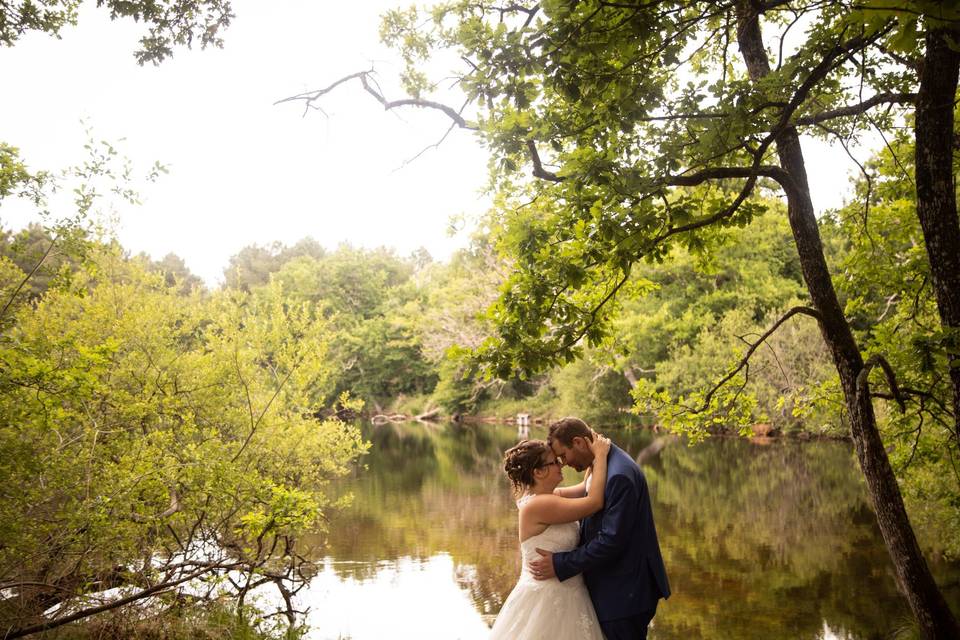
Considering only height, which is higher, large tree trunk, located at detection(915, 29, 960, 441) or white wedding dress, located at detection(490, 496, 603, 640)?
large tree trunk, located at detection(915, 29, 960, 441)

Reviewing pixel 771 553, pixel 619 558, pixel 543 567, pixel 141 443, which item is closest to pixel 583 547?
pixel 619 558

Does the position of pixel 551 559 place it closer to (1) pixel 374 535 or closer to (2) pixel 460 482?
(1) pixel 374 535

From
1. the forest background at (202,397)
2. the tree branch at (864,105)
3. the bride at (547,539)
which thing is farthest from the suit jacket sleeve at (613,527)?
the tree branch at (864,105)

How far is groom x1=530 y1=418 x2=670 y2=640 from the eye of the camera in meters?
3.92

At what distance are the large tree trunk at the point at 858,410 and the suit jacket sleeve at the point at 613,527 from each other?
285 centimetres

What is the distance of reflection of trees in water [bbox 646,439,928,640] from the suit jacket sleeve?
5.62m

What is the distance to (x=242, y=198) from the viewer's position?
11056 cm

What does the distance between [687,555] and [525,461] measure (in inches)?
361

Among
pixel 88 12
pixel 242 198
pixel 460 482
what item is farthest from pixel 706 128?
pixel 242 198

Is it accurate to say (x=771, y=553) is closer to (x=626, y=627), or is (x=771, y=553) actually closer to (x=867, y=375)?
(x=867, y=375)

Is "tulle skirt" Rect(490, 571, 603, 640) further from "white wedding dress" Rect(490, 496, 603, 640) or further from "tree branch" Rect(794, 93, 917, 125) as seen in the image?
"tree branch" Rect(794, 93, 917, 125)

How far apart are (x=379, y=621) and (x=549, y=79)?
26.2 feet

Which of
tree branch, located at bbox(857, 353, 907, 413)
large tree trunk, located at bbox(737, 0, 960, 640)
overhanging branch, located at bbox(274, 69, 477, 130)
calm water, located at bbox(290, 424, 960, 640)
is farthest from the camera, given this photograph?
calm water, located at bbox(290, 424, 960, 640)

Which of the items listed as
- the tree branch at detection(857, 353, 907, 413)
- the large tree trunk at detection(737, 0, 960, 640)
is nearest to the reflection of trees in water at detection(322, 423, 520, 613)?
the large tree trunk at detection(737, 0, 960, 640)
